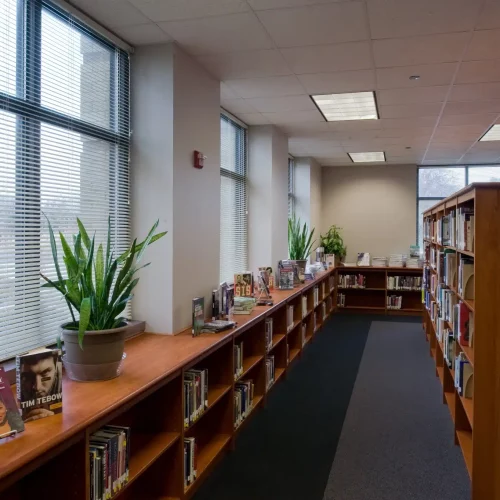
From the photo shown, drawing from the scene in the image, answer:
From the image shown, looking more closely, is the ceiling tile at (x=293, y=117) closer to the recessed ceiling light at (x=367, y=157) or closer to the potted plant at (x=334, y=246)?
the recessed ceiling light at (x=367, y=157)

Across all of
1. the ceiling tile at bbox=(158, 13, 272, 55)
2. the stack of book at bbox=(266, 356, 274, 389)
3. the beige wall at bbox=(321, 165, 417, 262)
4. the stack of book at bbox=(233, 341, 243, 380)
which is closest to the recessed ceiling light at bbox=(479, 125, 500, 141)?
the beige wall at bbox=(321, 165, 417, 262)

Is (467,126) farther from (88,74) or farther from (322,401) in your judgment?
(88,74)

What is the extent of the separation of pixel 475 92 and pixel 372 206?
4967 mm

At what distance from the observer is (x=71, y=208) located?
2.80 m

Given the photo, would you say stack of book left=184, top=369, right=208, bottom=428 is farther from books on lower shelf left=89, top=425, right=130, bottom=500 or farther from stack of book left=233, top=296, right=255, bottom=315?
stack of book left=233, top=296, right=255, bottom=315

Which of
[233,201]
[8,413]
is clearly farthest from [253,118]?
[8,413]

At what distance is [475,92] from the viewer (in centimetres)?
437

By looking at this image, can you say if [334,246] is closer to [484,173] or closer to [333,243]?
[333,243]

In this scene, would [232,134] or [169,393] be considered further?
[232,134]

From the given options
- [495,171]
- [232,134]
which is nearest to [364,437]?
[232,134]

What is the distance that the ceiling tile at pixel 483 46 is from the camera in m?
3.13

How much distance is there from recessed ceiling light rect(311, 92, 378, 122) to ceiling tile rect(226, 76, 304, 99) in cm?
33

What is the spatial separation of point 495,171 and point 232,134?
567 centimetres

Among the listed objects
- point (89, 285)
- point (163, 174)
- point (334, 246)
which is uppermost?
point (163, 174)
